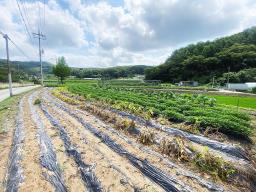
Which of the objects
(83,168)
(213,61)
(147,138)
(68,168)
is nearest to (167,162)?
(147,138)

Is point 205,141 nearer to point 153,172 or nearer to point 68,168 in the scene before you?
point 153,172

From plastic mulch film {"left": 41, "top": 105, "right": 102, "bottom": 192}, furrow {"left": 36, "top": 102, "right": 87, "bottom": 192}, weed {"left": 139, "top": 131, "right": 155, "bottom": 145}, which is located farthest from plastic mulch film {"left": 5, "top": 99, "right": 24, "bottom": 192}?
weed {"left": 139, "top": 131, "right": 155, "bottom": 145}

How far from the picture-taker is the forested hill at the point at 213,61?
66.7 metres

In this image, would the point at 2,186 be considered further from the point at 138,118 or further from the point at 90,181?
the point at 138,118

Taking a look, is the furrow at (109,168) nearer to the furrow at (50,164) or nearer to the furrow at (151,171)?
the furrow at (151,171)

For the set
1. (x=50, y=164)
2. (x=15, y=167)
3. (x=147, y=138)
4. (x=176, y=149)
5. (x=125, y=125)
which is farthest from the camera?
(x=125, y=125)

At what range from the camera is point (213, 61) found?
71500mm

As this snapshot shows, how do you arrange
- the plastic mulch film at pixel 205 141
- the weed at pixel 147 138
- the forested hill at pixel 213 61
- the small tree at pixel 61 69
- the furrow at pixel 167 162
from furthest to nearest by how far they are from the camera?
the forested hill at pixel 213 61 < the small tree at pixel 61 69 < the weed at pixel 147 138 < the plastic mulch film at pixel 205 141 < the furrow at pixel 167 162

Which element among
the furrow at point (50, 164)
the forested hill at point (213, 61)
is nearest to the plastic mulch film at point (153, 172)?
the furrow at point (50, 164)

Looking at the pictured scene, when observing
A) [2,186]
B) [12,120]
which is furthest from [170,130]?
[12,120]

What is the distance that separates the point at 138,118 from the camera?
32.1ft

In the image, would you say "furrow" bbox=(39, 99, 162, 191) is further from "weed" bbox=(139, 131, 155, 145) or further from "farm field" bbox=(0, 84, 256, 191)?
"weed" bbox=(139, 131, 155, 145)

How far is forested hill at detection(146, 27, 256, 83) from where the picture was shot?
6669cm

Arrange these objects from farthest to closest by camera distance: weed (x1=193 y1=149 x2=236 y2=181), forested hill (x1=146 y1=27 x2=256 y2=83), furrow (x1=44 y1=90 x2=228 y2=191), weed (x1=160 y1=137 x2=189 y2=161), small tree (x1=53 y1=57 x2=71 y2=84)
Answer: forested hill (x1=146 y1=27 x2=256 y2=83), small tree (x1=53 y1=57 x2=71 y2=84), weed (x1=160 y1=137 x2=189 y2=161), weed (x1=193 y1=149 x2=236 y2=181), furrow (x1=44 y1=90 x2=228 y2=191)
